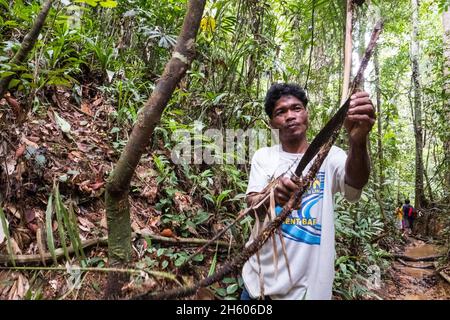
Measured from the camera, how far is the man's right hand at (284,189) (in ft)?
3.11

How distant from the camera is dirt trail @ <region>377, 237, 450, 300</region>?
13.3ft

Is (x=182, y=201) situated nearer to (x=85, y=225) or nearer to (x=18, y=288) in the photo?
(x=85, y=225)

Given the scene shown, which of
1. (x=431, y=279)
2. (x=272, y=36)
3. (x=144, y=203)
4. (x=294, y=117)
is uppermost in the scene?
(x=272, y=36)

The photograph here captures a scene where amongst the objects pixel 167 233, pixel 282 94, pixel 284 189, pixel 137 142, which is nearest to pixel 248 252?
pixel 284 189

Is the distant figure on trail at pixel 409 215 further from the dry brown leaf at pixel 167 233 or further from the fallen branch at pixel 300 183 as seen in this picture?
the fallen branch at pixel 300 183

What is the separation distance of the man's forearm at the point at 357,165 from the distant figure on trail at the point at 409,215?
8.07 m

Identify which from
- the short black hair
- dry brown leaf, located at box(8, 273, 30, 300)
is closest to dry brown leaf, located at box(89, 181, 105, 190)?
dry brown leaf, located at box(8, 273, 30, 300)

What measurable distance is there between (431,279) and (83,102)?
209 inches

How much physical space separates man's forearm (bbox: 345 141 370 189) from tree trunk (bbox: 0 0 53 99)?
4.82 feet

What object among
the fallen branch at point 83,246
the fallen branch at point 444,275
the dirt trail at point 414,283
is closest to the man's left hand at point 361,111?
the fallen branch at point 83,246

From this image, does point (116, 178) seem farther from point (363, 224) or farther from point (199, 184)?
point (363, 224)

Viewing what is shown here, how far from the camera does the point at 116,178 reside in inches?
44.6

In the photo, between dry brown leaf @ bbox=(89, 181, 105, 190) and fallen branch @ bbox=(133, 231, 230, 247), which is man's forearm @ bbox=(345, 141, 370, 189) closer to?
fallen branch @ bbox=(133, 231, 230, 247)

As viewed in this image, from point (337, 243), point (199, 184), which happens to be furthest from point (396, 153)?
point (199, 184)
